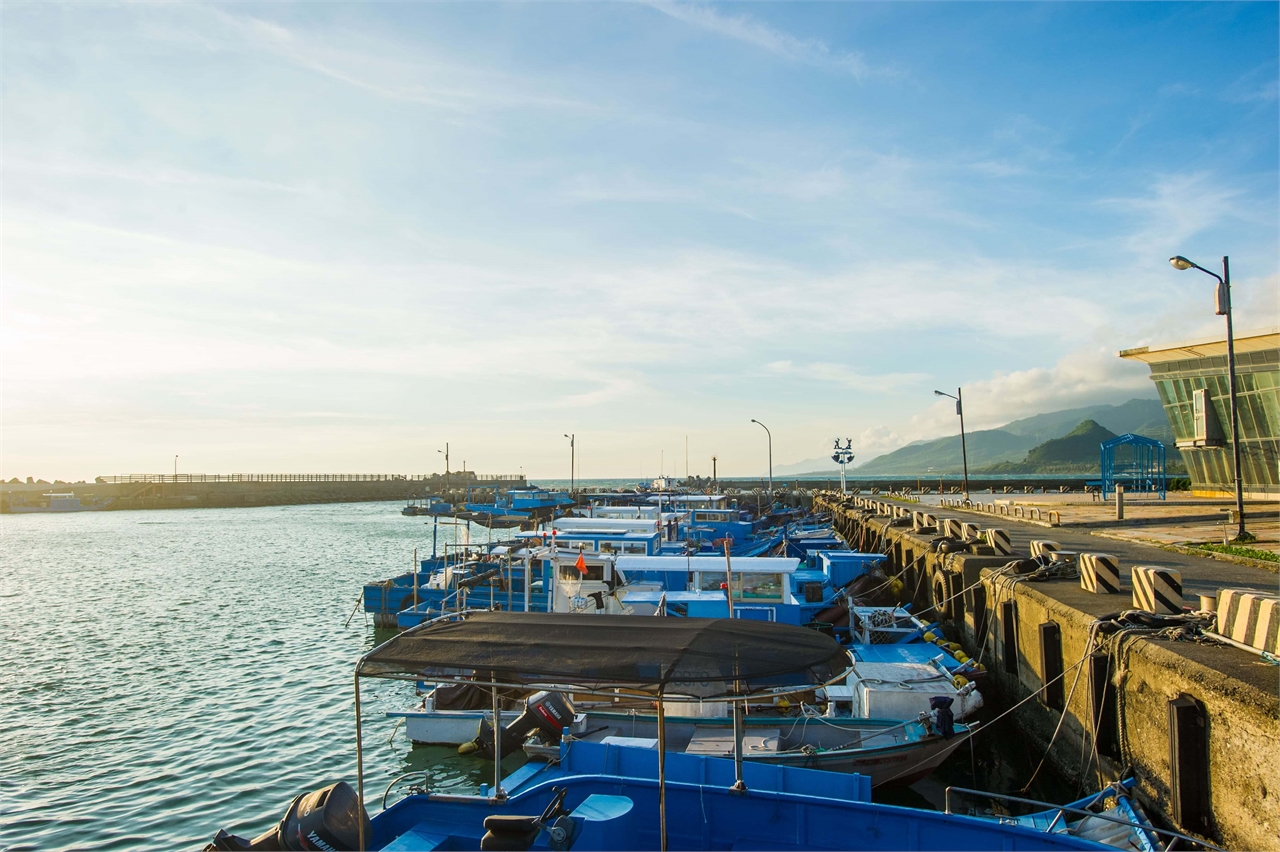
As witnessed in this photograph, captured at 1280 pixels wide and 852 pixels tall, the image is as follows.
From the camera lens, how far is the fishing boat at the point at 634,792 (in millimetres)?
6930

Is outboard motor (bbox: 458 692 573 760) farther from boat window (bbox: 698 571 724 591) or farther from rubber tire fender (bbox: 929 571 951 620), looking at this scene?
rubber tire fender (bbox: 929 571 951 620)

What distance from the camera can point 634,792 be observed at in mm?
8867

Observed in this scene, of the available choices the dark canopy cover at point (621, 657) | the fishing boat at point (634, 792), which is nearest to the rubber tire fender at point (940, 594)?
the fishing boat at point (634, 792)

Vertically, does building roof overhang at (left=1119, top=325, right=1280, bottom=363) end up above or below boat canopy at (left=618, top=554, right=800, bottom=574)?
above

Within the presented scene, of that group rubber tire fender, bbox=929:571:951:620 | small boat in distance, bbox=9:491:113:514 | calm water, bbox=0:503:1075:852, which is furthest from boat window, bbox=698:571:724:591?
small boat in distance, bbox=9:491:113:514

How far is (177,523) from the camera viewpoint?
8956cm

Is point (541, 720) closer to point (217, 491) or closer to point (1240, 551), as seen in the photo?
point (1240, 551)

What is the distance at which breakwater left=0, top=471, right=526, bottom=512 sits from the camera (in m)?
125

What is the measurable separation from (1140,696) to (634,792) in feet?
23.1

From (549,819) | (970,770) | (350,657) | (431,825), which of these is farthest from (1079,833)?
(350,657)

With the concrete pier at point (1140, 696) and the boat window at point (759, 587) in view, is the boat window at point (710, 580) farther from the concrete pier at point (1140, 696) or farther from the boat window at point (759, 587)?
the concrete pier at point (1140, 696)

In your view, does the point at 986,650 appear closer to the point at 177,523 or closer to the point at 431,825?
the point at 431,825

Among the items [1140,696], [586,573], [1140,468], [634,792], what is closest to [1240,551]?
[1140,696]

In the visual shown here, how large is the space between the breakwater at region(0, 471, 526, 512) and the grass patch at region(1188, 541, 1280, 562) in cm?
10024
